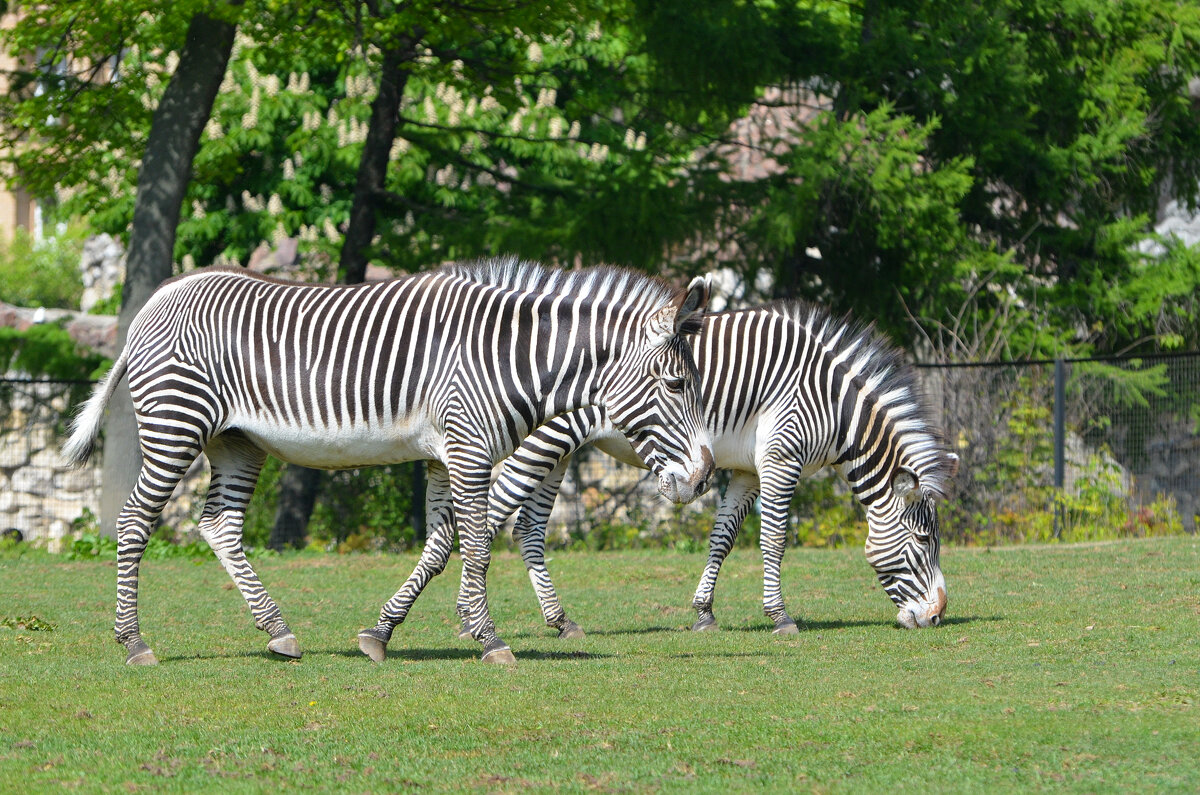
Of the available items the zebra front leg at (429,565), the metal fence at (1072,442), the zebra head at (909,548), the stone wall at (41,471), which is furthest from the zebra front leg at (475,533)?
the stone wall at (41,471)

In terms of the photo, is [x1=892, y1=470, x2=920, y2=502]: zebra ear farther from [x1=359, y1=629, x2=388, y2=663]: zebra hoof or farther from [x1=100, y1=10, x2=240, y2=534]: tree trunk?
[x1=100, y1=10, x2=240, y2=534]: tree trunk

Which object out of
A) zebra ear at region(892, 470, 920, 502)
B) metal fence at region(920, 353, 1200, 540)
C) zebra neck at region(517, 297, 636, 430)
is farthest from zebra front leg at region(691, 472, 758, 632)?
metal fence at region(920, 353, 1200, 540)

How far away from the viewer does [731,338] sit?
9.69 meters

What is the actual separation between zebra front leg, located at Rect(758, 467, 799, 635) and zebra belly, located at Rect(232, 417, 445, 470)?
252cm

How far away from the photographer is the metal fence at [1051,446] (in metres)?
15.4

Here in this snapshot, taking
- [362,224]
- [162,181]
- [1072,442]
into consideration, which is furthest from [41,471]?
[1072,442]

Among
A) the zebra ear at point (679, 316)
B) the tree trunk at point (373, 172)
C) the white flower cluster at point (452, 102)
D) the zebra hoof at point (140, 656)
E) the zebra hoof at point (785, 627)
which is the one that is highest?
the white flower cluster at point (452, 102)

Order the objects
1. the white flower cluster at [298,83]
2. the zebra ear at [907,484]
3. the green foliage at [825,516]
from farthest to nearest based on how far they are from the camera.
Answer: the white flower cluster at [298,83] < the green foliage at [825,516] < the zebra ear at [907,484]

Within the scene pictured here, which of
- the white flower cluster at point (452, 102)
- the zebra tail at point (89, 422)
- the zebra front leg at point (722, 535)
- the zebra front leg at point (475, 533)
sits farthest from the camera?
the white flower cluster at point (452, 102)

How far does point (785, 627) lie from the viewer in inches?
353

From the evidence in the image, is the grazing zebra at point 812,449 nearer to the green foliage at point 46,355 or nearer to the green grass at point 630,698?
the green grass at point 630,698

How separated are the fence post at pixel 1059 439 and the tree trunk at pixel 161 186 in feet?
33.1

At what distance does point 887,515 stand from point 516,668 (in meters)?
3.18

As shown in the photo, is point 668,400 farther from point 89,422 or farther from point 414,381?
point 89,422
